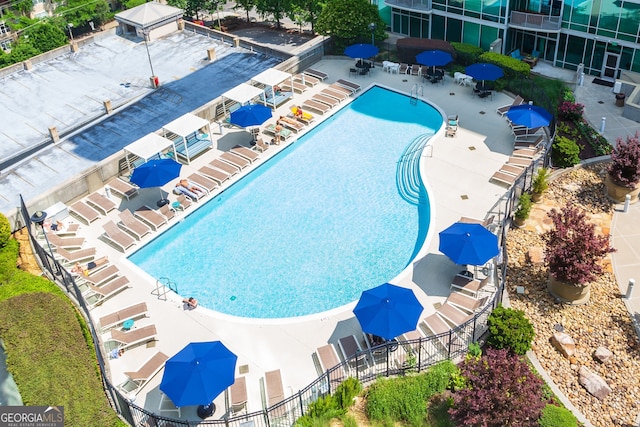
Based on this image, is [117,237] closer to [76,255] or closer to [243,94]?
[76,255]

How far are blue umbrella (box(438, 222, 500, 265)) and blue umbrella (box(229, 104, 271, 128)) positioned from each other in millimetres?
12085

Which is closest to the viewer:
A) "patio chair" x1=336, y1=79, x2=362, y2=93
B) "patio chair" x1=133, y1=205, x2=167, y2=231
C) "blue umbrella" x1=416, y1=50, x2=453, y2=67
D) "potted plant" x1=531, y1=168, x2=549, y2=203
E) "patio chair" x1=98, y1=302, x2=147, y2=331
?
"patio chair" x1=98, y1=302, x2=147, y2=331

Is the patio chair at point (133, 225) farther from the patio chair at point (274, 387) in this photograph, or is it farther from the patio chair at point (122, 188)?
the patio chair at point (274, 387)

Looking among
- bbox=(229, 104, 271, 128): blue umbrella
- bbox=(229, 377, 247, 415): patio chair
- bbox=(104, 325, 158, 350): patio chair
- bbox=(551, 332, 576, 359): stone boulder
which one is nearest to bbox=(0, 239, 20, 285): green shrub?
bbox=(104, 325, 158, 350): patio chair

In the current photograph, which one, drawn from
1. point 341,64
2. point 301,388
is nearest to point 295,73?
point 341,64

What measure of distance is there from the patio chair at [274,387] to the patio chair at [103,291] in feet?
23.5

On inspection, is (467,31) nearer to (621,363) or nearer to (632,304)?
(632,304)

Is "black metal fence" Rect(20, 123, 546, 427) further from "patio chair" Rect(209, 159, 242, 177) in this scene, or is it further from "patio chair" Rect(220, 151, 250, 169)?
"patio chair" Rect(220, 151, 250, 169)

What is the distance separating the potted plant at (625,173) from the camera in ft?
78.8

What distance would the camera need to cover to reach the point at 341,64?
122 feet

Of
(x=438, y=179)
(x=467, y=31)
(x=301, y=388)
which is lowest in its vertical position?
(x=301, y=388)

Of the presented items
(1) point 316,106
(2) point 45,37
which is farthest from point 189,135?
(2) point 45,37

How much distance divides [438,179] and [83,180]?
1627 cm

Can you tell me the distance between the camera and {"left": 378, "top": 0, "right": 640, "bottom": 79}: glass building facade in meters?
32.9
